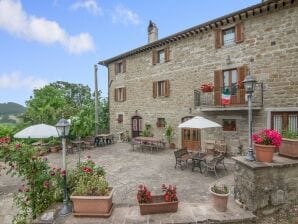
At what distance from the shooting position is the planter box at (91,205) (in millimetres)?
4633

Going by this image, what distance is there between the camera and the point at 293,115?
32.8 ft

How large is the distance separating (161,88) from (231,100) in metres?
5.85

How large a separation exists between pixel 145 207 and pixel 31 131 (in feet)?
24.6

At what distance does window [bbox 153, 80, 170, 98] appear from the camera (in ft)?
50.7

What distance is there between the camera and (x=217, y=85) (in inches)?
496

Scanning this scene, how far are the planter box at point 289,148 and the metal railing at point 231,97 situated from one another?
5.53 m

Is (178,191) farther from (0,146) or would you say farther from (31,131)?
(31,131)

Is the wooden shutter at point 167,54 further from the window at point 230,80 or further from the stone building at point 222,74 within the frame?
the window at point 230,80

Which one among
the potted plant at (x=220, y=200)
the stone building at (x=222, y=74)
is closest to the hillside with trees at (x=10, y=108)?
the stone building at (x=222, y=74)

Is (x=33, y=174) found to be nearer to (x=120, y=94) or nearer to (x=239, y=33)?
(x=239, y=33)

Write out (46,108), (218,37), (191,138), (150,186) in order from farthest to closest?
(46,108) < (191,138) < (218,37) < (150,186)

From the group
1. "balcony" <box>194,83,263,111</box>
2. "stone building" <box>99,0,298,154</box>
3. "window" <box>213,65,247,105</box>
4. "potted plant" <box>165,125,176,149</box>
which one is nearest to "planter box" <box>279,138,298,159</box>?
"stone building" <box>99,0,298,154</box>

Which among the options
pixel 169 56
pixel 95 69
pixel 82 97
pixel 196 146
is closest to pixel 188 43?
pixel 169 56

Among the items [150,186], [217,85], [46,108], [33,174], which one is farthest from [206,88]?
[46,108]
